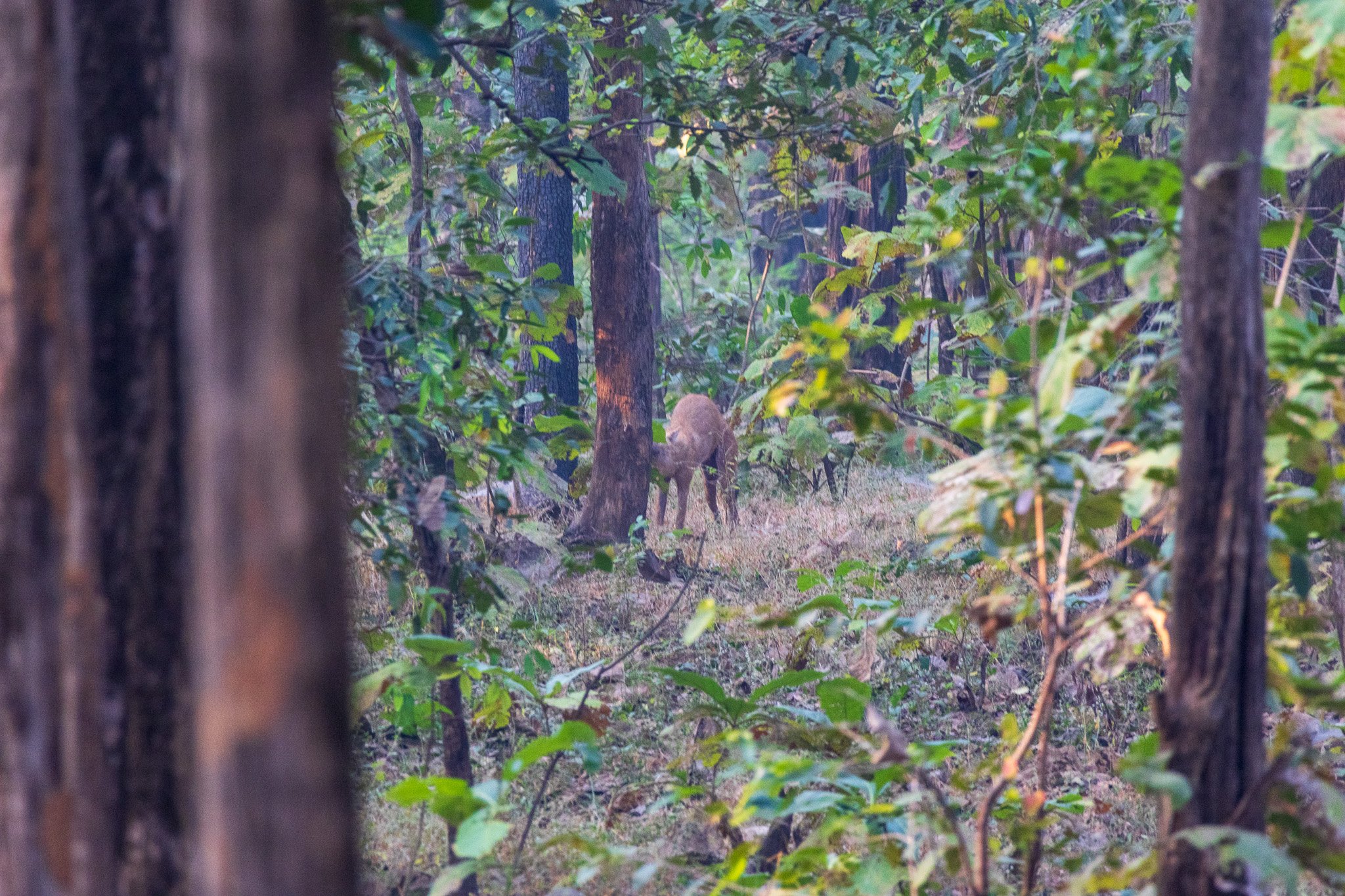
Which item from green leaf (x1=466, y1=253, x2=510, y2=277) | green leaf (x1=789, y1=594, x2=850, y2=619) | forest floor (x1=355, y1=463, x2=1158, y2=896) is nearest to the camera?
green leaf (x1=789, y1=594, x2=850, y2=619)

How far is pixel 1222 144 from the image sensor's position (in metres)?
1.84

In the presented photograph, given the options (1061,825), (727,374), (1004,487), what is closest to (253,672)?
(1004,487)

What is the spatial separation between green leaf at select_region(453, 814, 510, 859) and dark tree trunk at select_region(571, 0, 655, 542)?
6976 mm

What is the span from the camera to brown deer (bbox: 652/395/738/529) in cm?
1028

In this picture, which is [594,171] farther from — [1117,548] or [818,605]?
[1117,548]

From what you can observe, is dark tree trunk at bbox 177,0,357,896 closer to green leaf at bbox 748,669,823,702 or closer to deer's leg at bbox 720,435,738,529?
green leaf at bbox 748,669,823,702

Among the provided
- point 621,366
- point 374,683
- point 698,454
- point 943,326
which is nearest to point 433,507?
point 374,683

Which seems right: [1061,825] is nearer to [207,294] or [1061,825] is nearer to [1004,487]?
[1004,487]

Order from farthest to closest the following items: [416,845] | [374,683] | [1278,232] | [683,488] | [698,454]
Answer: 1. [698,454]
2. [683,488]
3. [416,845]
4. [374,683]
5. [1278,232]

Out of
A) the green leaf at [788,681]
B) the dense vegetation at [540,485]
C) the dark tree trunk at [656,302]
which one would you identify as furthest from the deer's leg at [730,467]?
the green leaf at [788,681]

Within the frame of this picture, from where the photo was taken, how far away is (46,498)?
1.33 meters

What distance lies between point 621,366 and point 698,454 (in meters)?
1.49

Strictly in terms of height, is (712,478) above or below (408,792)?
above

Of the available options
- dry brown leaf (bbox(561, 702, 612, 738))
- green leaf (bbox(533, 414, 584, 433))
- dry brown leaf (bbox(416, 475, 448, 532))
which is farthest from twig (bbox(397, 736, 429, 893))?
green leaf (bbox(533, 414, 584, 433))
